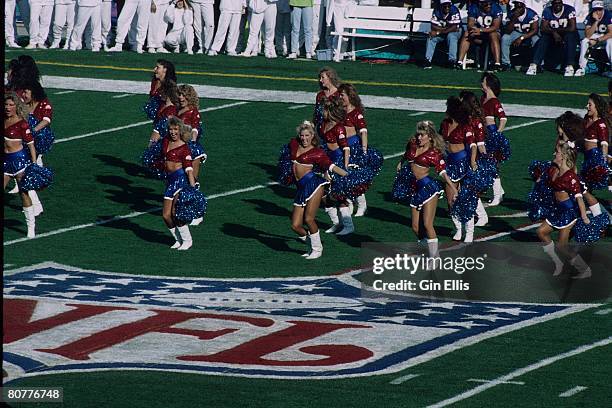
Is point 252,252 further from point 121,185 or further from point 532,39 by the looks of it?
point 532,39

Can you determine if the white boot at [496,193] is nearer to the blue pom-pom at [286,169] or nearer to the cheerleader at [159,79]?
the blue pom-pom at [286,169]

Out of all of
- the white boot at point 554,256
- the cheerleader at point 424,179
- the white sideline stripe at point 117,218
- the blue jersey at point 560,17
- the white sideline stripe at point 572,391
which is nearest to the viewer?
the white sideline stripe at point 572,391

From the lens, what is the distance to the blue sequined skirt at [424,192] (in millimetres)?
17250

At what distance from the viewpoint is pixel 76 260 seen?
Answer: 17.6 meters

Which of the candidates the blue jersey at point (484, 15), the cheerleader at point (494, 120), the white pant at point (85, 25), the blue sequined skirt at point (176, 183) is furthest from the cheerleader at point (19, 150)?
the white pant at point (85, 25)

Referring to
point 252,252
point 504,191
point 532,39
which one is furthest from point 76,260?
point 532,39

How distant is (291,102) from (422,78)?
14.4 ft

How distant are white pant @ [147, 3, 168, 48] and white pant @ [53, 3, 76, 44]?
6.14ft

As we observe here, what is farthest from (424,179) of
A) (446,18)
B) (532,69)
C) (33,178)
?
(446,18)

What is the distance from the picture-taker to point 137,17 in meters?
35.7

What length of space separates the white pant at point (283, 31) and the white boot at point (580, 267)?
1925 centimetres

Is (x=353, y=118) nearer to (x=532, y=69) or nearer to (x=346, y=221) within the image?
(x=346, y=221)

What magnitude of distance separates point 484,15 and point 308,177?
50.2 feet

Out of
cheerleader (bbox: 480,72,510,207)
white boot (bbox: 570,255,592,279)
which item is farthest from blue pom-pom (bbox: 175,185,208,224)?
cheerleader (bbox: 480,72,510,207)
